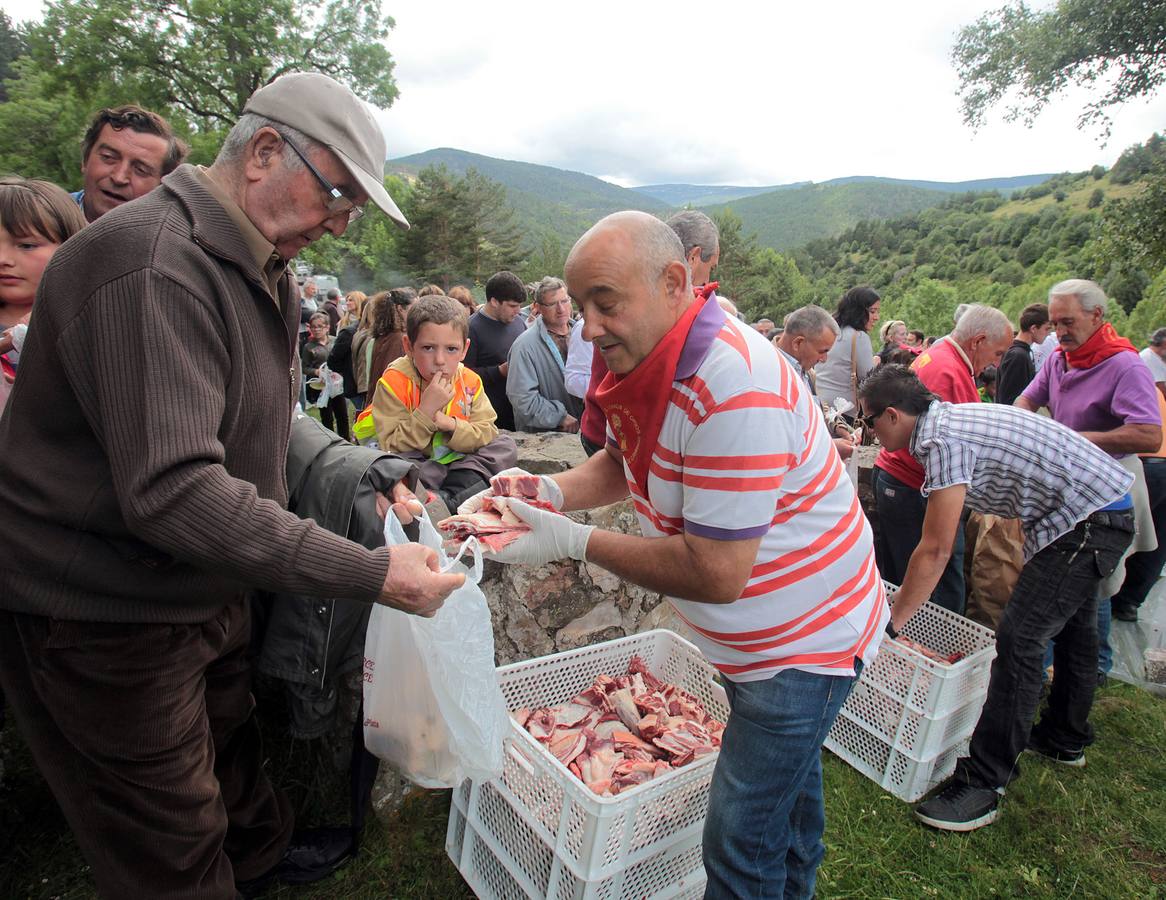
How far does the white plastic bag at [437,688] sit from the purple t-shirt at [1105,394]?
3.78 m

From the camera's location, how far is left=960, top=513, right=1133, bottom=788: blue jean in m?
2.70

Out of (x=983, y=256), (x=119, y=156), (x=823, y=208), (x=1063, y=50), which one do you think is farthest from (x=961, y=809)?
(x=823, y=208)

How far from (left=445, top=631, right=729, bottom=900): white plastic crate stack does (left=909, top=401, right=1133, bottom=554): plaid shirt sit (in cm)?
134

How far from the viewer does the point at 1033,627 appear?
2.78 m

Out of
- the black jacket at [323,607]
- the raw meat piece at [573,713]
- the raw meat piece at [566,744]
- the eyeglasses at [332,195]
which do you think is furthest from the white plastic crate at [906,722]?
the eyeglasses at [332,195]

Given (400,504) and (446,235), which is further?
(446,235)

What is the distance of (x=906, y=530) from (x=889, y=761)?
1283mm

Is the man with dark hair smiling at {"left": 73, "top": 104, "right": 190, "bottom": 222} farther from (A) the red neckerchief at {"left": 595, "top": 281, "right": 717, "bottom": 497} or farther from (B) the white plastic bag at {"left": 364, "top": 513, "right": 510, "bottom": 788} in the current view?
(A) the red neckerchief at {"left": 595, "top": 281, "right": 717, "bottom": 497}

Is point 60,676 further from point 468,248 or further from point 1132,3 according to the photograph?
point 468,248

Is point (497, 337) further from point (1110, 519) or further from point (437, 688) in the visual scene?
point (1110, 519)

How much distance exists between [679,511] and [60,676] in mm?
1506

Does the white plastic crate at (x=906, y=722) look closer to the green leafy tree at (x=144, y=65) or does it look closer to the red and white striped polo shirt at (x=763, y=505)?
the red and white striped polo shirt at (x=763, y=505)

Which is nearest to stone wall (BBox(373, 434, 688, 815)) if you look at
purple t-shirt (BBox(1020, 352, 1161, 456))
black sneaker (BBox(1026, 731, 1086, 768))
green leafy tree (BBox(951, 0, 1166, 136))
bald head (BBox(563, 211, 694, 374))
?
bald head (BBox(563, 211, 694, 374))

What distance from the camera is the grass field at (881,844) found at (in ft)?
7.52
